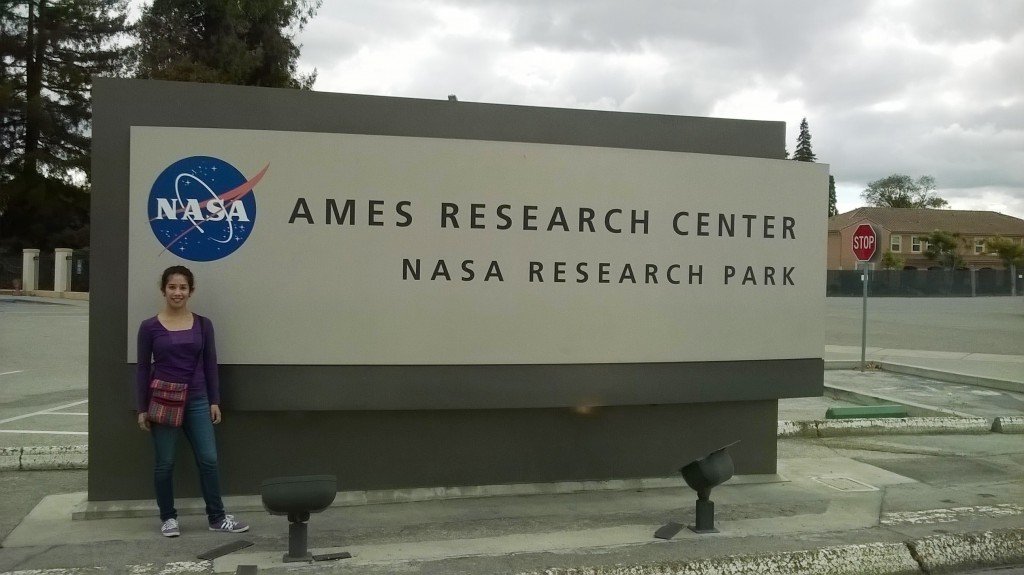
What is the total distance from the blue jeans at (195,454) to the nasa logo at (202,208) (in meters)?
1.04

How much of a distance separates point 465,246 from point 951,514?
3925 mm

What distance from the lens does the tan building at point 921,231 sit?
7806 centimetres

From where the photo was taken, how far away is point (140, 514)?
5801mm

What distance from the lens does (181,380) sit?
521cm

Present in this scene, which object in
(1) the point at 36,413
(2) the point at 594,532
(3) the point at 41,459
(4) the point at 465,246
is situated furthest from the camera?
(1) the point at 36,413

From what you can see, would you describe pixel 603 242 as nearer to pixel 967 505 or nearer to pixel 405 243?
pixel 405 243

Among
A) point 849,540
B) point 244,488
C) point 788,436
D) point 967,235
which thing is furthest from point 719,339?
point 967,235

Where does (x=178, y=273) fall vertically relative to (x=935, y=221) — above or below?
below

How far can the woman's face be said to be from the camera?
5172 millimetres

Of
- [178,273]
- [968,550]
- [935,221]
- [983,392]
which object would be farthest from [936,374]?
[935,221]

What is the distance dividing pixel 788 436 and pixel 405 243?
5117 millimetres

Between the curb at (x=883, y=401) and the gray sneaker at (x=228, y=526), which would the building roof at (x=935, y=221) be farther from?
the gray sneaker at (x=228, y=526)

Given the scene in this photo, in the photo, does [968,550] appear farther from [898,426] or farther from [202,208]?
[202,208]

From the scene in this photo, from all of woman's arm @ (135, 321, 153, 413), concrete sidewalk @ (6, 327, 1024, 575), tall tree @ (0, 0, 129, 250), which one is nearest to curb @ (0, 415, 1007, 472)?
concrete sidewalk @ (6, 327, 1024, 575)
